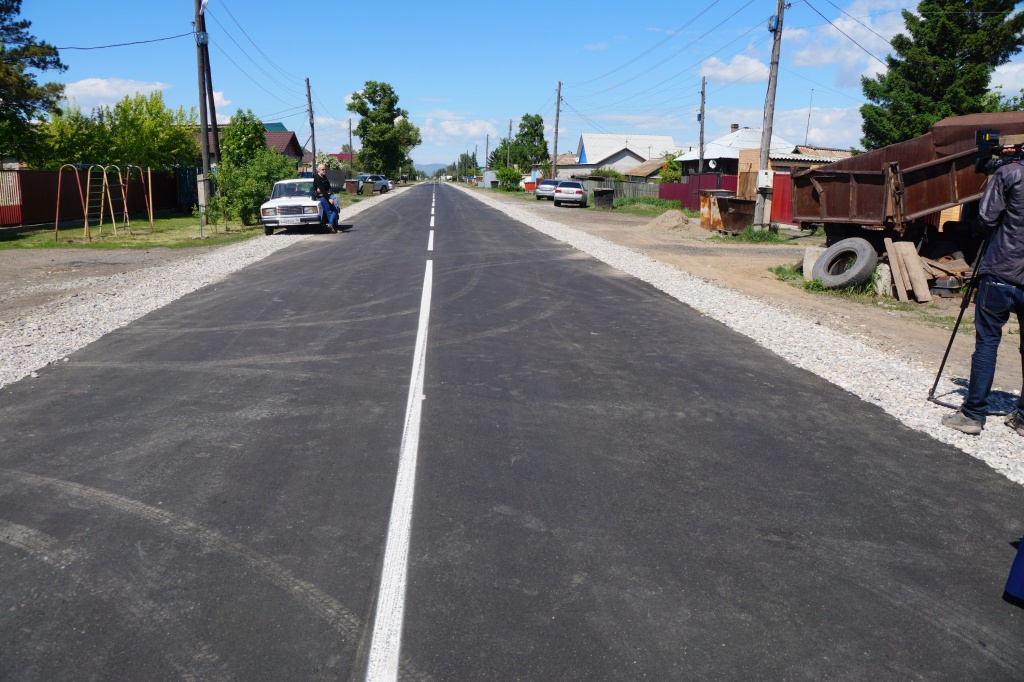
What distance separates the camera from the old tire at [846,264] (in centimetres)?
1320

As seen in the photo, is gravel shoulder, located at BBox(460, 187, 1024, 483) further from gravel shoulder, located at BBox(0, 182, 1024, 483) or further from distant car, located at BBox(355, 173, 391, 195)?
distant car, located at BBox(355, 173, 391, 195)

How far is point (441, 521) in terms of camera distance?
4.24m

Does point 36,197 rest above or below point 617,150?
below

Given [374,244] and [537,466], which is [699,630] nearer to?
[537,466]

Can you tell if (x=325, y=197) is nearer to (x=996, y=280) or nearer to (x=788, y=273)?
(x=788, y=273)

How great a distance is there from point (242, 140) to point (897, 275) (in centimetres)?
2256

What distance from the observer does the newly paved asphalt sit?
316cm

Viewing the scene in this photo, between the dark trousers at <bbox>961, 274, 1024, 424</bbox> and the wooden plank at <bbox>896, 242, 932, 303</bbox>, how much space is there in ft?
23.6

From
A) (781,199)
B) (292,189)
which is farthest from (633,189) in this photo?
(292,189)

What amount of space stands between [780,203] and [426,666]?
25525 millimetres

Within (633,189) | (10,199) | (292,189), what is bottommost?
(10,199)

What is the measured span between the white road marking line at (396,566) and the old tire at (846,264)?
9564 millimetres

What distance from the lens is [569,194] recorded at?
45.4 m

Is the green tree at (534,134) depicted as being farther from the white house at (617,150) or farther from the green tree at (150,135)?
the green tree at (150,135)
